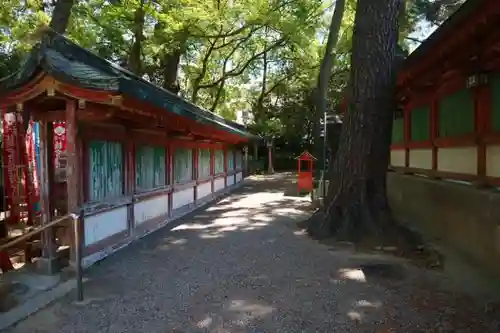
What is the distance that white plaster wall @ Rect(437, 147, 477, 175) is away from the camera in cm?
651

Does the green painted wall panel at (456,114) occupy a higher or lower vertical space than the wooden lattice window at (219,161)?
higher

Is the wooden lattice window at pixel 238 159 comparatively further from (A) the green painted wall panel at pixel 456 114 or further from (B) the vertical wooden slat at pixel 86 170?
(B) the vertical wooden slat at pixel 86 170

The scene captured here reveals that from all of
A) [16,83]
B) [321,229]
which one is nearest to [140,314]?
[16,83]

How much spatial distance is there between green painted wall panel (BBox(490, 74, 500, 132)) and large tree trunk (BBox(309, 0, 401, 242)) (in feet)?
7.31

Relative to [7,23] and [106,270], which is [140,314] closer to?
[106,270]

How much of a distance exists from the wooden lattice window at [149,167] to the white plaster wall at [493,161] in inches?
231

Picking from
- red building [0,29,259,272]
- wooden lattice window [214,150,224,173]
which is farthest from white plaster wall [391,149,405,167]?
wooden lattice window [214,150,224,173]

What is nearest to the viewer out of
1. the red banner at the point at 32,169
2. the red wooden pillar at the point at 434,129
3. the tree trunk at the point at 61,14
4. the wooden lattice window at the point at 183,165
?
the red wooden pillar at the point at 434,129

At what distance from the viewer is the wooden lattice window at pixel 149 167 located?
8.00m

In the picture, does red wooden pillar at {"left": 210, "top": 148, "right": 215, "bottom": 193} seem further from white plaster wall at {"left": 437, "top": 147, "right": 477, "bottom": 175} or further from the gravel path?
white plaster wall at {"left": 437, "top": 147, "right": 477, "bottom": 175}

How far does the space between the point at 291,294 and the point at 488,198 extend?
3051mm

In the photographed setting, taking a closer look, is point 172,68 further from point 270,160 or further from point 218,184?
point 270,160

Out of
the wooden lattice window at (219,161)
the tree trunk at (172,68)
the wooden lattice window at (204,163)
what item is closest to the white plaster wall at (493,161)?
the wooden lattice window at (204,163)

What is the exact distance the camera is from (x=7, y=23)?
1185 centimetres
